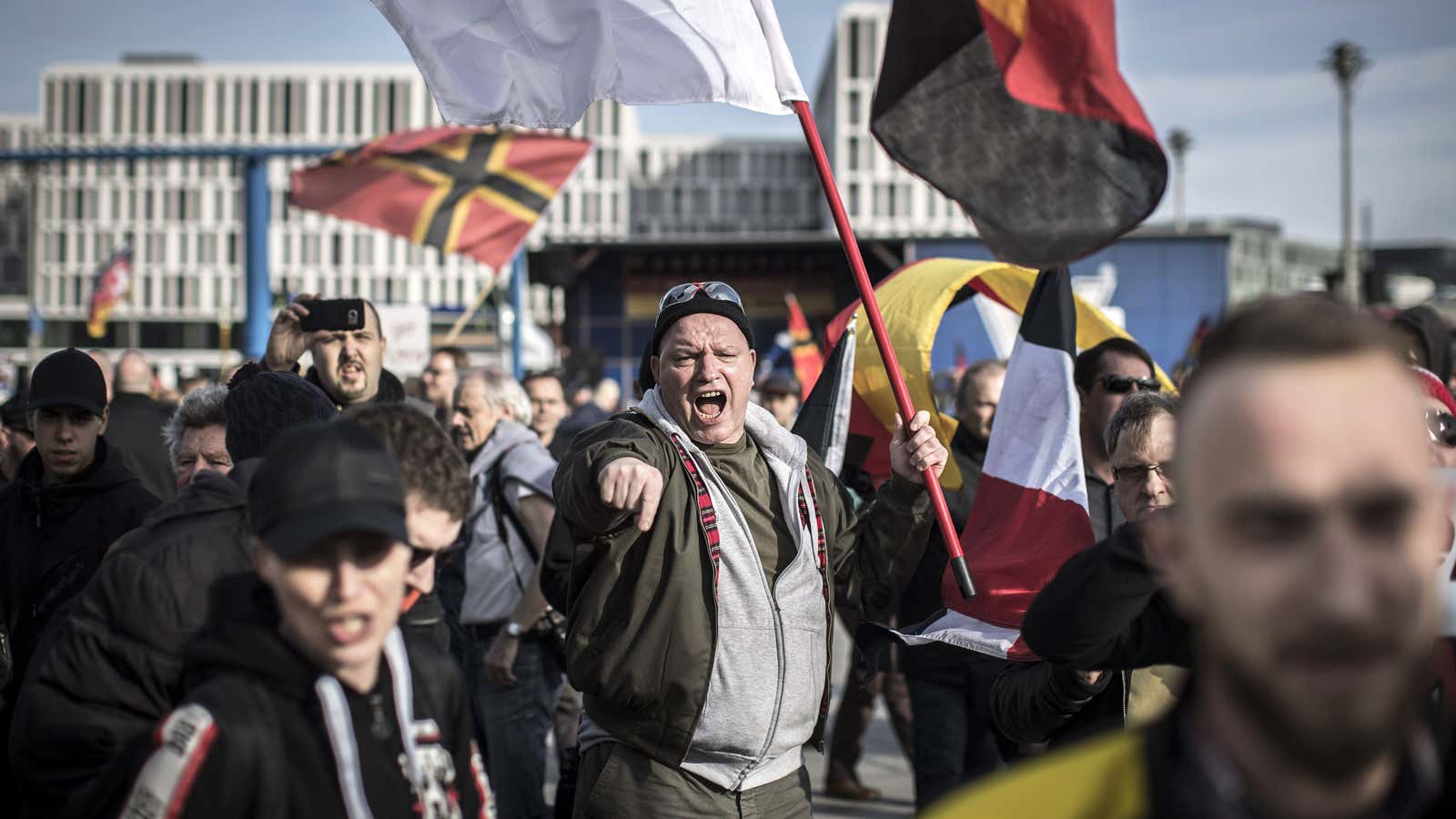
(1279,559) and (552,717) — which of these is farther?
(552,717)

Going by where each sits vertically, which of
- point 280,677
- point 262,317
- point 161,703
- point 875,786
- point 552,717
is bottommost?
point 875,786

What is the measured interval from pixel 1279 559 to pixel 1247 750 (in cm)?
18

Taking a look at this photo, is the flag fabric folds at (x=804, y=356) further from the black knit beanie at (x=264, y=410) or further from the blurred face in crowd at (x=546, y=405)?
the black knit beanie at (x=264, y=410)

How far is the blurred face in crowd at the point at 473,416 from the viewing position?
6.25 meters

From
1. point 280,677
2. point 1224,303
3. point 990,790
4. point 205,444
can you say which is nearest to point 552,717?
point 205,444

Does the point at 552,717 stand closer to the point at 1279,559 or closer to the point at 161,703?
the point at 161,703

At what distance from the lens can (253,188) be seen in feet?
44.6

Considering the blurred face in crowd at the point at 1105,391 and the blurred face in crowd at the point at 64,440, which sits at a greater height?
the blurred face in crowd at the point at 1105,391

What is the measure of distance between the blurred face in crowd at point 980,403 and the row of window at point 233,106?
96.9 m

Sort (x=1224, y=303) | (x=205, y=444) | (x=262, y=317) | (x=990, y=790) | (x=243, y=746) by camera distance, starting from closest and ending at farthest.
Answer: (x=990, y=790), (x=243, y=746), (x=205, y=444), (x=262, y=317), (x=1224, y=303)

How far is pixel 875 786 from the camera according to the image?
25.1 feet

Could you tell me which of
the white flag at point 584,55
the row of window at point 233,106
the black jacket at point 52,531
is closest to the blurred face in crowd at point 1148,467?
the white flag at point 584,55

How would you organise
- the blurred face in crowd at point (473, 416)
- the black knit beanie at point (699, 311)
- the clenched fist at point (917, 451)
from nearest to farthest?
the clenched fist at point (917, 451) < the black knit beanie at point (699, 311) < the blurred face in crowd at point (473, 416)

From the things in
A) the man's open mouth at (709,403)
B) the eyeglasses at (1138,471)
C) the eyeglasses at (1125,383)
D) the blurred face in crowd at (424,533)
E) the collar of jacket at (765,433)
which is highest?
the eyeglasses at (1125,383)
